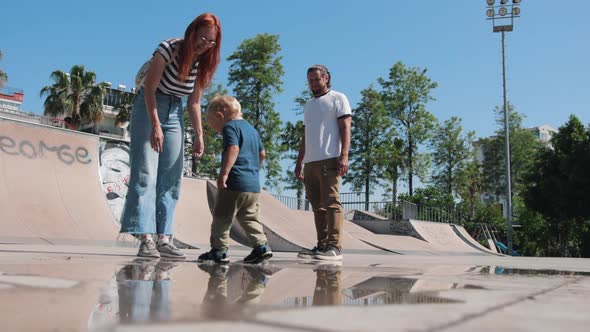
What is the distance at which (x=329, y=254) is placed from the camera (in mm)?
3920

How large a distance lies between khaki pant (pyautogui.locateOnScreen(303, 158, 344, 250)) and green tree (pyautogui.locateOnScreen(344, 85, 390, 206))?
74.4 ft

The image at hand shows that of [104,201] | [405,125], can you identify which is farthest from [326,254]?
[405,125]

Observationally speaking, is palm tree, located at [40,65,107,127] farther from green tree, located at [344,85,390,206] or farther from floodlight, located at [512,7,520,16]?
floodlight, located at [512,7,520,16]

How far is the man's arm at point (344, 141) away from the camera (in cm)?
403

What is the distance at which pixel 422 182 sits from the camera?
28.6 m

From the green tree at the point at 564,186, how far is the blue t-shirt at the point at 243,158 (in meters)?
23.1

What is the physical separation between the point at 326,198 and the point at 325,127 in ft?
2.12

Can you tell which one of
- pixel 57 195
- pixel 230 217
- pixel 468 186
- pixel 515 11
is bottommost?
pixel 230 217

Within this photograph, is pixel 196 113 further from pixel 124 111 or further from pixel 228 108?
pixel 124 111

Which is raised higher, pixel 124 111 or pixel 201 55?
pixel 124 111

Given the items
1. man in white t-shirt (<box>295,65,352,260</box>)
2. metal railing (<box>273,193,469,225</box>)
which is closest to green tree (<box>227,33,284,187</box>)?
metal railing (<box>273,193,469,225</box>)

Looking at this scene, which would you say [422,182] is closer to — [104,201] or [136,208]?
[104,201]

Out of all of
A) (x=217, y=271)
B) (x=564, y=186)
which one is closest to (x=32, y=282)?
(x=217, y=271)

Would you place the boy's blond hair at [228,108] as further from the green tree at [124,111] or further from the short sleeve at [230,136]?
the green tree at [124,111]
